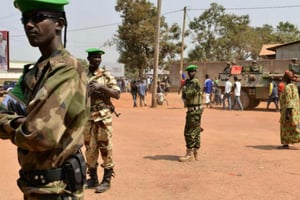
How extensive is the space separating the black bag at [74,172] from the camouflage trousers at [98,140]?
125 inches

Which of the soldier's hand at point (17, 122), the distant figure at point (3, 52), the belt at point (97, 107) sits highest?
the distant figure at point (3, 52)

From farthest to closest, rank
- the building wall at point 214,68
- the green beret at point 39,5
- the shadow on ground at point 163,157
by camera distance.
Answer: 1. the building wall at point 214,68
2. the shadow on ground at point 163,157
3. the green beret at point 39,5

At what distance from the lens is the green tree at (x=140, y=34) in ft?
128

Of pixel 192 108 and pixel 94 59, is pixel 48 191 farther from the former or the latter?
pixel 192 108

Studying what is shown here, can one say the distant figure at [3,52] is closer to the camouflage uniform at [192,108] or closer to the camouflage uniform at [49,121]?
the camouflage uniform at [192,108]

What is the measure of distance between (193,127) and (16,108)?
18.2ft

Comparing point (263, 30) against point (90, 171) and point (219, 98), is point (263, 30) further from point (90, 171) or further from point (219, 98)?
point (90, 171)

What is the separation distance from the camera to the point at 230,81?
20719 mm

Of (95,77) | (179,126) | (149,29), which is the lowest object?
(179,126)

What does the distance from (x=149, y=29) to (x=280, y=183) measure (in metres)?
33.3

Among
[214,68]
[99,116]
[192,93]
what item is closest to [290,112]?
[192,93]

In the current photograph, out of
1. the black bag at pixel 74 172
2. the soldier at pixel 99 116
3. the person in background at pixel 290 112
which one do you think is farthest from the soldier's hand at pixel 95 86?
the person in background at pixel 290 112

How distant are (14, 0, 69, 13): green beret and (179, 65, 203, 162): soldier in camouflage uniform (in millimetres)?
5363

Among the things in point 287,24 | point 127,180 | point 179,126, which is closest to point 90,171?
point 127,180
